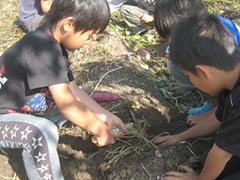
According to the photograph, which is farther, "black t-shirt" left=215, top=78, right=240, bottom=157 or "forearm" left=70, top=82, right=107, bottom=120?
"forearm" left=70, top=82, right=107, bottom=120

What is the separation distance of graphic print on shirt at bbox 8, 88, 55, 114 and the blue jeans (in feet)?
0.59

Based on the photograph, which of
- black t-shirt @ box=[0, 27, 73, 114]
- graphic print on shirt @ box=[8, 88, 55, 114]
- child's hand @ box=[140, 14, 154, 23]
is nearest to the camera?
black t-shirt @ box=[0, 27, 73, 114]

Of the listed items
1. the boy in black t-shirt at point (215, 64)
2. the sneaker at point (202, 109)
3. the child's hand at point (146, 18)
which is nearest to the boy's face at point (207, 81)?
the boy in black t-shirt at point (215, 64)

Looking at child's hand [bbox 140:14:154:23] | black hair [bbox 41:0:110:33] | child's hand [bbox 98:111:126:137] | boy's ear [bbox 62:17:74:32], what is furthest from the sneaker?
child's hand [bbox 140:14:154:23]

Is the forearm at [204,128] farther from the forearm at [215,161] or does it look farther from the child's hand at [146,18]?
the child's hand at [146,18]

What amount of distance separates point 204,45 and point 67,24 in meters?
0.88

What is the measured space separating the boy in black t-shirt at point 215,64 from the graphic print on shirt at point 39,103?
3.53ft

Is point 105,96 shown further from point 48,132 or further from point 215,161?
point 215,161

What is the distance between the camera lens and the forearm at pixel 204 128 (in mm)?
1791

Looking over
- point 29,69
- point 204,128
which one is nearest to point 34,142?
point 29,69

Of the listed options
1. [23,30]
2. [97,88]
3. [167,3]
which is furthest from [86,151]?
[23,30]

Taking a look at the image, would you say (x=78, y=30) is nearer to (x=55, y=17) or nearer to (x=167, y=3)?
(x=55, y=17)

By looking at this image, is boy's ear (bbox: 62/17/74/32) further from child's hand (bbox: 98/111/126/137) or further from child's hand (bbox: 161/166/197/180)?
child's hand (bbox: 161/166/197/180)

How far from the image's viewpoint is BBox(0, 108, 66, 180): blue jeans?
150 centimetres
